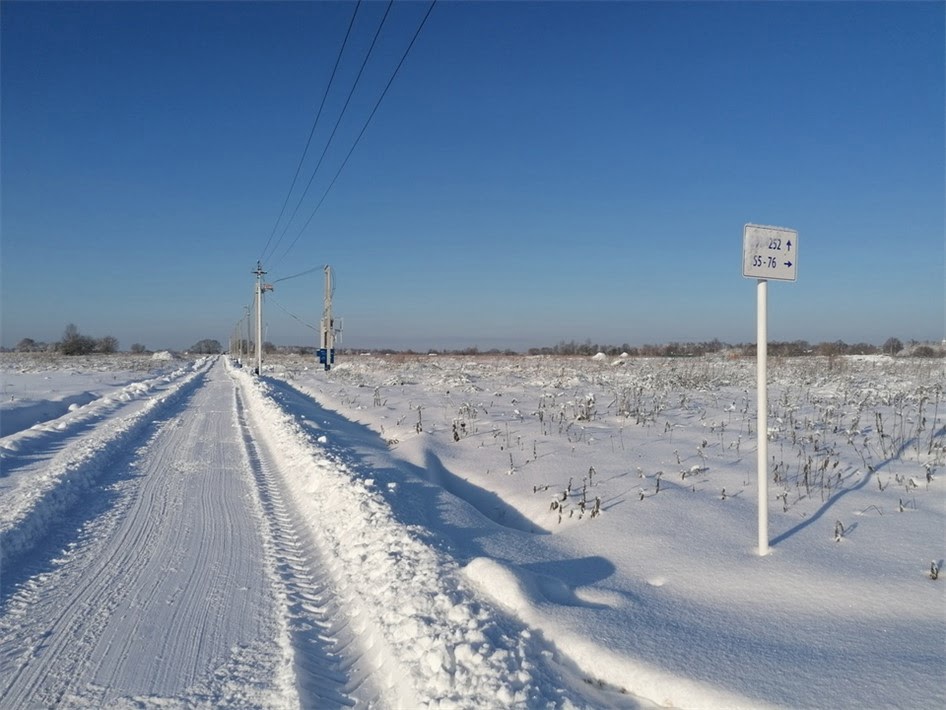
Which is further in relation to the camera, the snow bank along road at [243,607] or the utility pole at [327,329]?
the utility pole at [327,329]

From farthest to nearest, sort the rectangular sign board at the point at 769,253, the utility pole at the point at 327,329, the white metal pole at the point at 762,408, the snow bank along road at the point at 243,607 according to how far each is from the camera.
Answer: the utility pole at the point at 327,329, the white metal pole at the point at 762,408, the rectangular sign board at the point at 769,253, the snow bank along road at the point at 243,607

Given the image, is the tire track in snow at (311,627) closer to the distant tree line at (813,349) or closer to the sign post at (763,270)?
the sign post at (763,270)

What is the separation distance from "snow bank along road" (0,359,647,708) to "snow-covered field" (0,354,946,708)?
2 cm

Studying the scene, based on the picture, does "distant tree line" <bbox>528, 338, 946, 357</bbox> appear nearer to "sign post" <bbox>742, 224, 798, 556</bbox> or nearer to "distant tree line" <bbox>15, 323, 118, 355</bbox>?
"sign post" <bbox>742, 224, 798, 556</bbox>

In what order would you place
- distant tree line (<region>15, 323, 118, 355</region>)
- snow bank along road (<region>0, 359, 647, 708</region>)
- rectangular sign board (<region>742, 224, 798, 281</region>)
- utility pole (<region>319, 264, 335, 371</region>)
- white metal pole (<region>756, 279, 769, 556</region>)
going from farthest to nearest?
distant tree line (<region>15, 323, 118, 355</region>) < utility pole (<region>319, 264, 335, 371</region>) < white metal pole (<region>756, 279, 769, 556</region>) < rectangular sign board (<region>742, 224, 798, 281</region>) < snow bank along road (<region>0, 359, 647, 708</region>)

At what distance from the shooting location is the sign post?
5.22 metres

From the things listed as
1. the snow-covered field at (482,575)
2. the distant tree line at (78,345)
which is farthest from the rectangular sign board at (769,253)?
the distant tree line at (78,345)

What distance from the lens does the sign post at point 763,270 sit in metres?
5.22

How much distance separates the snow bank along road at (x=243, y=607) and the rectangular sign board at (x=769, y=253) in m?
3.45

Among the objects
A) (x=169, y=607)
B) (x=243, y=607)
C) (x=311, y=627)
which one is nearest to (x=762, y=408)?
(x=311, y=627)

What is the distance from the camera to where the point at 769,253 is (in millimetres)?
5297

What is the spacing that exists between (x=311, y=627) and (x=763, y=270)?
15.0ft

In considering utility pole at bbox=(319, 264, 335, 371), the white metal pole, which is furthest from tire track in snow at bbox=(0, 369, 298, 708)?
utility pole at bbox=(319, 264, 335, 371)

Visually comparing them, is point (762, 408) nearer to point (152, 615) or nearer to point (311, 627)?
point (311, 627)
